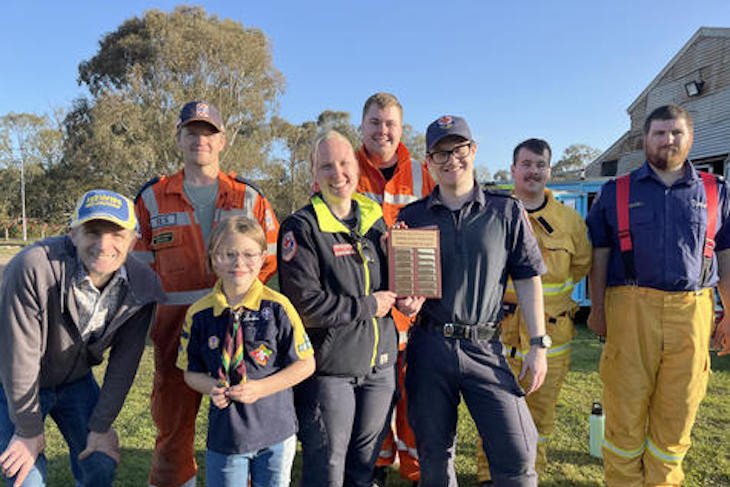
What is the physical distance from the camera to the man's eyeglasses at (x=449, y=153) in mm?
2490

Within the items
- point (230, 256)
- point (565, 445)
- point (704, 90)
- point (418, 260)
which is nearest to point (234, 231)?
point (230, 256)

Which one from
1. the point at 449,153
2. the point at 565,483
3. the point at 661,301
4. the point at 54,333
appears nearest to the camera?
the point at 54,333

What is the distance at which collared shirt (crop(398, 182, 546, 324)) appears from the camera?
243 cm

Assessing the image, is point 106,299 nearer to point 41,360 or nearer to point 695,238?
point 41,360

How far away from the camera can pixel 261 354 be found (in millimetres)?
2238

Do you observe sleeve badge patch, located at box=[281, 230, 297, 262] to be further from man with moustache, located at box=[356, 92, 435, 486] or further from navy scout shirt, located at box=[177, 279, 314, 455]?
man with moustache, located at box=[356, 92, 435, 486]

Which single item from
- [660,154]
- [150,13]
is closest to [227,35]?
[150,13]

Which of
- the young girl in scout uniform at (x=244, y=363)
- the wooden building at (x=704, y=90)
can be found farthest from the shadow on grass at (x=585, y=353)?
the wooden building at (x=704, y=90)

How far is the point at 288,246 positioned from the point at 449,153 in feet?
3.31

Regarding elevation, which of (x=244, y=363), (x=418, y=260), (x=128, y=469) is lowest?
(x=128, y=469)

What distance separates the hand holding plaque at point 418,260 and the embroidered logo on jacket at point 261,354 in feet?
2.50

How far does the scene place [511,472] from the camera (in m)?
2.33

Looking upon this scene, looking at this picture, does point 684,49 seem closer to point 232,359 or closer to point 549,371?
point 549,371

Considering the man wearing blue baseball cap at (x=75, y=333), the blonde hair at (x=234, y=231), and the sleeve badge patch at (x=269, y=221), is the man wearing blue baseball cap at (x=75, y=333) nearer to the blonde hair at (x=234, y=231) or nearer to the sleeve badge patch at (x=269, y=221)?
the blonde hair at (x=234, y=231)
